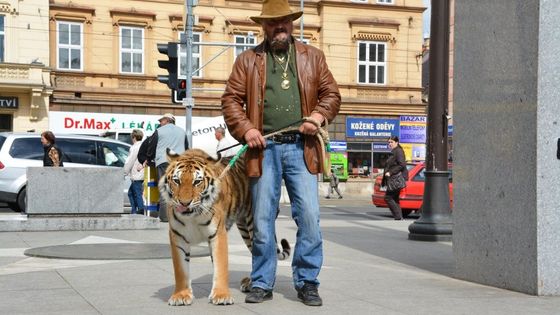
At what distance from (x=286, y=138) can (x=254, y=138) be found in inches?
11.4

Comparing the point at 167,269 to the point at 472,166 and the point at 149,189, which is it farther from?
the point at 149,189

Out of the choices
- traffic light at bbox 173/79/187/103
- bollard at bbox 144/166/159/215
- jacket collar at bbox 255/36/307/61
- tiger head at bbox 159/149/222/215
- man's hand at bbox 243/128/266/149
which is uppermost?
traffic light at bbox 173/79/187/103

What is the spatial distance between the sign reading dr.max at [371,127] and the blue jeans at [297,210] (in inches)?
1340

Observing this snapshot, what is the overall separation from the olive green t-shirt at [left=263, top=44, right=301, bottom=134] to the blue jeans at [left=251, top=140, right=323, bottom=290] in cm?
16

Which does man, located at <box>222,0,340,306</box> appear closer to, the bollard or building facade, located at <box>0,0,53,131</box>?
the bollard

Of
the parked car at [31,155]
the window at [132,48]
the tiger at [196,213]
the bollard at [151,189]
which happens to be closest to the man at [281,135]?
the tiger at [196,213]

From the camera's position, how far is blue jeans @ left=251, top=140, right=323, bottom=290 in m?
5.86

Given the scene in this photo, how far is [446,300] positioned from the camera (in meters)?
5.99

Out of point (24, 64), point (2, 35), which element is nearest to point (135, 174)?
point (24, 64)

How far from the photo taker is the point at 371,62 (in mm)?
40438

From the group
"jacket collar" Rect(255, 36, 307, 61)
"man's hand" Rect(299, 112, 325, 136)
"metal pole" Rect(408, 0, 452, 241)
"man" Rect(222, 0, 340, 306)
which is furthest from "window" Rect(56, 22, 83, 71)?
"man's hand" Rect(299, 112, 325, 136)

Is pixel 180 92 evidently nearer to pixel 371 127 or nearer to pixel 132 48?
pixel 132 48

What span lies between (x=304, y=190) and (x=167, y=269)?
7.20 ft

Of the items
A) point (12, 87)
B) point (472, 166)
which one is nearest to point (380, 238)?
point (472, 166)
